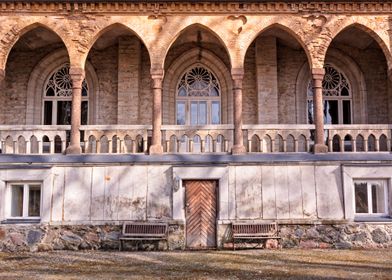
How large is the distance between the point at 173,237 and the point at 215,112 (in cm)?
528

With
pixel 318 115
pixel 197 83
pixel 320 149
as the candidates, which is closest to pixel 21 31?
pixel 197 83

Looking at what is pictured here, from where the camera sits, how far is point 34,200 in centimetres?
1276

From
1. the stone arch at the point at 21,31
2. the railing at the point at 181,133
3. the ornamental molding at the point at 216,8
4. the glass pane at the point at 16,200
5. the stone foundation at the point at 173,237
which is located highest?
the ornamental molding at the point at 216,8

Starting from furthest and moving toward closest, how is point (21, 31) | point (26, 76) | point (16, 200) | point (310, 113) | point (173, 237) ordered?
point (310, 113) < point (26, 76) < point (21, 31) < point (16, 200) < point (173, 237)

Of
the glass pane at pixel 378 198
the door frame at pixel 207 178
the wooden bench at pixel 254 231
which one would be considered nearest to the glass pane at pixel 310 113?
the glass pane at pixel 378 198

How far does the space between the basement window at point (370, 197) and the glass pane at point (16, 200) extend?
8.91m

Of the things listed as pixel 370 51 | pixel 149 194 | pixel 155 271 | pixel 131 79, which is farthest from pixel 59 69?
pixel 370 51

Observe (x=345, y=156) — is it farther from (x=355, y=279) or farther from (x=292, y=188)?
(x=355, y=279)

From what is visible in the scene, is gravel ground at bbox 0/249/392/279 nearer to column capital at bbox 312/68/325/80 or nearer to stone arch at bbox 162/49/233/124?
column capital at bbox 312/68/325/80

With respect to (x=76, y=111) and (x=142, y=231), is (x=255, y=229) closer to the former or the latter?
(x=142, y=231)

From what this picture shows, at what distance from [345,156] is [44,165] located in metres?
7.99

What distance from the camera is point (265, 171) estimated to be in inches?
499

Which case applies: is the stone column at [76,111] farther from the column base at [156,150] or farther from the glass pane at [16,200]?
the column base at [156,150]

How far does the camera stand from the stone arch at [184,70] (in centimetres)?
1582
